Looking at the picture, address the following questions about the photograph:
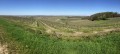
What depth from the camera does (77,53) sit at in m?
12.1

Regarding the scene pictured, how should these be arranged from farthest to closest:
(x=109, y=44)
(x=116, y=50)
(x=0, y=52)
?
(x=109, y=44), (x=116, y=50), (x=0, y=52)

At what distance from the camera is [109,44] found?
14359 millimetres

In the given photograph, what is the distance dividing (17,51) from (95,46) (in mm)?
6532

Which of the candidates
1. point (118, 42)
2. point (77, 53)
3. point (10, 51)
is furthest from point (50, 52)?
point (118, 42)

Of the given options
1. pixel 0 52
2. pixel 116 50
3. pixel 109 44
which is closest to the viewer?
pixel 0 52

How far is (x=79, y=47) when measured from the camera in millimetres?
Answer: 13398

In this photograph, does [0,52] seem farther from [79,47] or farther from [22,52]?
[79,47]

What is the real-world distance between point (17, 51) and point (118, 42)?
922 cm

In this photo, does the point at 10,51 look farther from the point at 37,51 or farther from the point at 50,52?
the point at 50,52

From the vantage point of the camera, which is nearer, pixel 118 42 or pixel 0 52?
pixel 0 52

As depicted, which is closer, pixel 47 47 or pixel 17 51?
pixel 17 51

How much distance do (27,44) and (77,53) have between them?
4.93 m

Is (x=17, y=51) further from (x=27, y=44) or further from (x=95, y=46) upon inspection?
(x=95, y=46)

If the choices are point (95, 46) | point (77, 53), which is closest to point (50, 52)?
point (77, 53)
